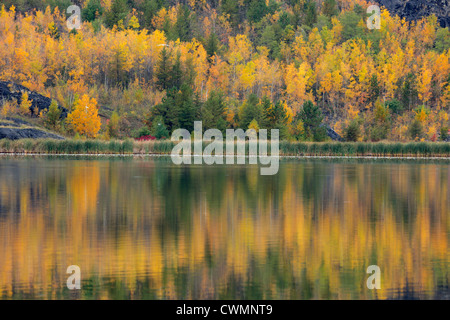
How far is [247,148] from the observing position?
72062mm

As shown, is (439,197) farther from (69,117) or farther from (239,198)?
(69,117)

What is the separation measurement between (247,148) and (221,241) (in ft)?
176

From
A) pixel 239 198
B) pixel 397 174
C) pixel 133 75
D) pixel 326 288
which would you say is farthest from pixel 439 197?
pixel 133 75

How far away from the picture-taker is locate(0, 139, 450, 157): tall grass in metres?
69.7

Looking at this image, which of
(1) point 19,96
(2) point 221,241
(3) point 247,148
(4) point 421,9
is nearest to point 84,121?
(1) point 19,96

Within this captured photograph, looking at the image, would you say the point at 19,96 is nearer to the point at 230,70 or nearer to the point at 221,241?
the point at 230,70

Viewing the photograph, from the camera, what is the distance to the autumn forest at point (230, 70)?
89.5 m

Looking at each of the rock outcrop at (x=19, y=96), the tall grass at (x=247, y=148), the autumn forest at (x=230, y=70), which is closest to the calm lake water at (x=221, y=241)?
the tall grass at (x=247, y=148)

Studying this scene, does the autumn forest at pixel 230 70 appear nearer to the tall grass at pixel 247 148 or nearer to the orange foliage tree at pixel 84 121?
the orange foliage tree at pixel 84 121

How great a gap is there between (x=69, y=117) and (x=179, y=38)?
4542cm

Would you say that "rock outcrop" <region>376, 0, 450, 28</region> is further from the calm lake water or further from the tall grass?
the calm lake water

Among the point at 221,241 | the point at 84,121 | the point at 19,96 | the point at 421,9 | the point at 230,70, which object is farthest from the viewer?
the point at 421,9

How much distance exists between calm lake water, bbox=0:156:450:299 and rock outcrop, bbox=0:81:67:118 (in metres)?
59.9

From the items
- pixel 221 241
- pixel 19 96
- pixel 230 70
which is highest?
pixel 230 70
